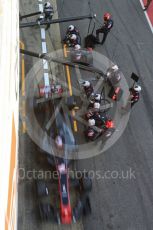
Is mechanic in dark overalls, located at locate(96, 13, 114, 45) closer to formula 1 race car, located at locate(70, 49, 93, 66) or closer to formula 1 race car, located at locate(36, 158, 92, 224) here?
formula 1 race car, located at locate(70, 49, 93, 66)

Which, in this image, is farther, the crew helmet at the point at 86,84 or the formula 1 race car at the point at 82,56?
the formula 1 race car at the point at 82,56

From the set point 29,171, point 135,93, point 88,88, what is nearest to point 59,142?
point 29,171

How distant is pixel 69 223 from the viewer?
30.1 feet

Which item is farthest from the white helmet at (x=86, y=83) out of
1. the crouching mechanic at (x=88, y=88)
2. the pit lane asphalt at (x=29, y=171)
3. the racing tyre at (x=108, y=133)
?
the racing tyre at (x=108, y=133)

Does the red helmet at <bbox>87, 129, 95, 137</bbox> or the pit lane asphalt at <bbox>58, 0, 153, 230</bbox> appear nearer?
the pit lane asphalt at <bbox>58, 0, 153, 230</bbox>

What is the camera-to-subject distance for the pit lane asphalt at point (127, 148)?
968 centimetres

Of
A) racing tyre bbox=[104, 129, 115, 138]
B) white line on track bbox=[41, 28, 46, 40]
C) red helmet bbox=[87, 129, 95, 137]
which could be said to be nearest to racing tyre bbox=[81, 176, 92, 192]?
red helmet bbox=[87, 129, 95, 137]

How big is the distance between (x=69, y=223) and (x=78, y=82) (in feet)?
17.7

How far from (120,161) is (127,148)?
1.97 feet

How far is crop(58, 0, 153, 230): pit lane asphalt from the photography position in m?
9.68

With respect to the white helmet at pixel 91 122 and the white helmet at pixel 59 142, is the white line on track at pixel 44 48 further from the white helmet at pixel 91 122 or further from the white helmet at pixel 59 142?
the white helmet at pixel 59 142

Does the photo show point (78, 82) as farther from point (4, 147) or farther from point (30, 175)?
point (4, 147)

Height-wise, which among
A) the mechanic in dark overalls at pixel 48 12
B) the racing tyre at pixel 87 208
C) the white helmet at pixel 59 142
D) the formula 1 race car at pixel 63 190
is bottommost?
the racing tyre at pixel 87 208

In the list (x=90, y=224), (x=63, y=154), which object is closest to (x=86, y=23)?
(x=63, y=154)
